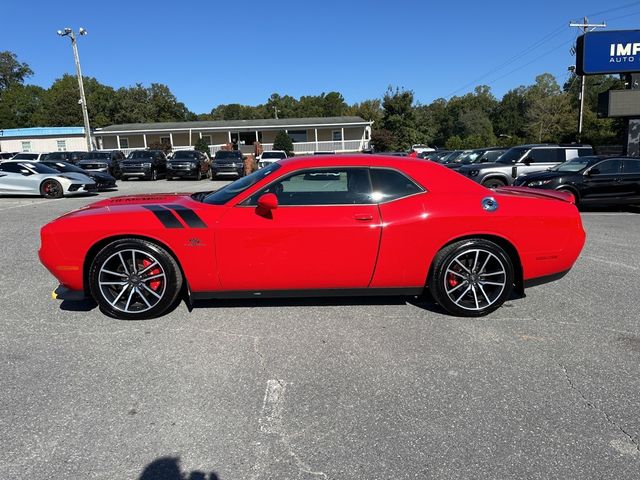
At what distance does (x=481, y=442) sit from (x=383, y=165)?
262cm

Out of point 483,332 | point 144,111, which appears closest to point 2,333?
point 483,332

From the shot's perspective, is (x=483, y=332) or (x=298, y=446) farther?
(x=483, y=332)

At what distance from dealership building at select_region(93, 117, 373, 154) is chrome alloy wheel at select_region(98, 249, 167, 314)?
3992cm

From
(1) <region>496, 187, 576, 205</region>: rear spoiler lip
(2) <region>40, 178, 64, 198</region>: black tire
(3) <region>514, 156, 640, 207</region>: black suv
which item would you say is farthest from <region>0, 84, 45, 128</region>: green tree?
(1) <region>496, 187, 576, 205</region>: rear spoiler lip

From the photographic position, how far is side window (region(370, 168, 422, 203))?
14.1ft

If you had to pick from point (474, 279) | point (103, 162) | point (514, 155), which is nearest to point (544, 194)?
point (474, 279)

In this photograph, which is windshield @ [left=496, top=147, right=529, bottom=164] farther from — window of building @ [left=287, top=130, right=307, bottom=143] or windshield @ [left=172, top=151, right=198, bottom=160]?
window of building @ [left=287, top=130, right=307, bottom=143]

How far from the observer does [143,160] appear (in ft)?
82.1

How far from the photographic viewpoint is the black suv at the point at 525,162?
14461 millimetres

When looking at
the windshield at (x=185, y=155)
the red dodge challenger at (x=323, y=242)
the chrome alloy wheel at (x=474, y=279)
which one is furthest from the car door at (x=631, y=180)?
the windshield at (x=185, y=155)

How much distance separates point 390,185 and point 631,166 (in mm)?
10218

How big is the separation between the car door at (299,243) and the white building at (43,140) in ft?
173

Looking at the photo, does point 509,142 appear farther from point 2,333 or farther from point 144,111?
point 144,111

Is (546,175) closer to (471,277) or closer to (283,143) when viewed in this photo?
(471,277)
